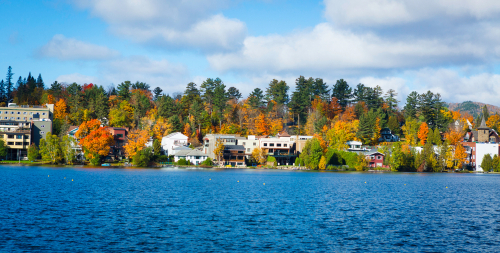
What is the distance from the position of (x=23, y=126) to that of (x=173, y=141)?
139 ft

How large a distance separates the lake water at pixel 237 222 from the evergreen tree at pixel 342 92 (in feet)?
330

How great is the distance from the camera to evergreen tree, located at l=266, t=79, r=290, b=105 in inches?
5906

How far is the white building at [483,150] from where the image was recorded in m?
117

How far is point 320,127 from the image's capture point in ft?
409

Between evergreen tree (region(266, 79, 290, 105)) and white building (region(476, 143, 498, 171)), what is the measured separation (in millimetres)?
64551

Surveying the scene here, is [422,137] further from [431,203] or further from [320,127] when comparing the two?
[431,203]

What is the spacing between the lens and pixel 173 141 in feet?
388

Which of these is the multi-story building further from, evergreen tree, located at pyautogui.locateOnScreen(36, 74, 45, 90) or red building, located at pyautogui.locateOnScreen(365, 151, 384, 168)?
red building, located at pyautogui.locateOnScreen(365, 151, 384, 168)

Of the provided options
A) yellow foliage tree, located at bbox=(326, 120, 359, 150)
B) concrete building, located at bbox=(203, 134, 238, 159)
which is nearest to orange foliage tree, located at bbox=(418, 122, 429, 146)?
yellow foliage tree, located at bbox=(326, 120, 359, 150)

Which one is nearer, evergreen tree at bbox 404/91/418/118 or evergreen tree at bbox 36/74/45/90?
evergreen tree at bbox 404/91/418/118

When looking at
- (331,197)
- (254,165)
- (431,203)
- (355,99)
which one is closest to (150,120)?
(254,165)

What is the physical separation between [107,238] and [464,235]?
895 inches

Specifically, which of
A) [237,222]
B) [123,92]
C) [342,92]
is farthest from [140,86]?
[237,222]

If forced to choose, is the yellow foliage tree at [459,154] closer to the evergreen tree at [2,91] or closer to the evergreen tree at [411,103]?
the evergreen tree at [411,103]
